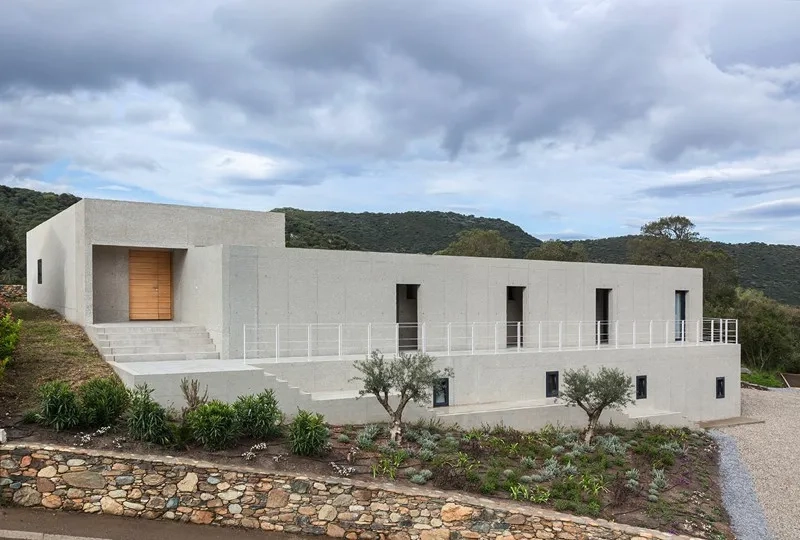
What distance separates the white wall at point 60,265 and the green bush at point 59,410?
6.61 metres

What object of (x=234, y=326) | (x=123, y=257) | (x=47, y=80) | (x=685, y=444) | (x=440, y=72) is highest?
(x=440, y=72)

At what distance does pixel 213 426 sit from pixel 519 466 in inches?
203

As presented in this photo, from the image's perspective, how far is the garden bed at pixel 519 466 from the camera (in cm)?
888

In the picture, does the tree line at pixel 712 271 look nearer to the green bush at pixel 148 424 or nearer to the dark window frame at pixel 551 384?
the dark window frame at pixel 551 384

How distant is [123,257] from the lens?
1623cm

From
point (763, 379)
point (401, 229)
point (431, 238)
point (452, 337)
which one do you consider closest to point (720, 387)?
point (452, 337)

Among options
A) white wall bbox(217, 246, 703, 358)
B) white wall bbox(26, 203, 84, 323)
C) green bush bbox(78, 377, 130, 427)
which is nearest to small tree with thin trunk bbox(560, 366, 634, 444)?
white wall bbox(217, 246, 703, 358)

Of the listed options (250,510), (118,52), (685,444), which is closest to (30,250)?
(118,52)

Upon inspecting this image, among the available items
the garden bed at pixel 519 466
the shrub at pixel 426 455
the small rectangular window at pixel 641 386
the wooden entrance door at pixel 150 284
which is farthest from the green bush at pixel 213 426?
the small rectangular window at pixel 641 386

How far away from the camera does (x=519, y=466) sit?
1071cm

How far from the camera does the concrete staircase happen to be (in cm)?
1312

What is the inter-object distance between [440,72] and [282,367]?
8.52m

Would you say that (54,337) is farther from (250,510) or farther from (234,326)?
(250,510)

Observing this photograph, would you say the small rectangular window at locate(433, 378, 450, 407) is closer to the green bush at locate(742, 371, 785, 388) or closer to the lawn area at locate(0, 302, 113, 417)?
the lawn area at locate(0, 302, 113, 417)
